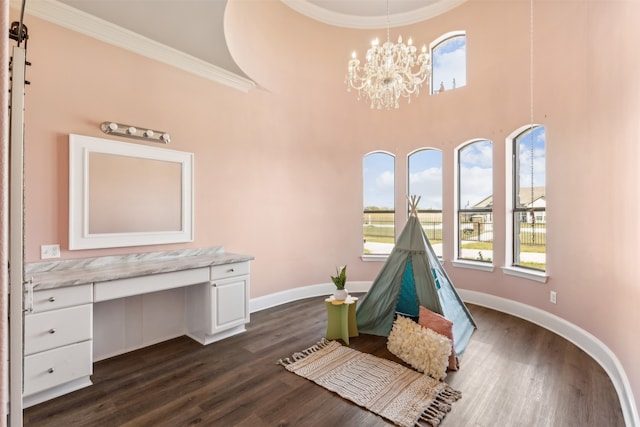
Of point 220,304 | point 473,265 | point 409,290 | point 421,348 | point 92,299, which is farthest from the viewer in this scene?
point 473,265

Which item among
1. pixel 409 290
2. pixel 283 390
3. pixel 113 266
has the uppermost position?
pixel 113 266

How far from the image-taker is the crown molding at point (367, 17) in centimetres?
443

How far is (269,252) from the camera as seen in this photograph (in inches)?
164

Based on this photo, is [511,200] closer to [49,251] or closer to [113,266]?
[113,266]

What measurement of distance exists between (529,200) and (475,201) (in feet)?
2.29

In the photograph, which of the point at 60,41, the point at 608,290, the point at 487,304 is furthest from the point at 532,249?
the point at 60,41

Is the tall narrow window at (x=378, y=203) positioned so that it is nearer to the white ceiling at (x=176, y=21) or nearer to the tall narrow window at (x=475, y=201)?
the tall narrow window at (x=475, y=201)

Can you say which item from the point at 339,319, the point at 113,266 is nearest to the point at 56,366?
the point at 113,266

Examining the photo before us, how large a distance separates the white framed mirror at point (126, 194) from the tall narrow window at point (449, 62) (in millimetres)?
3942

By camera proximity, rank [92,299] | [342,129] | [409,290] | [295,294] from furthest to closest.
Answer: [342,129]
[295,294]
[409,290]
[92,299]

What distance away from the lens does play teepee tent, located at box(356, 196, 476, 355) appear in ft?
10.2

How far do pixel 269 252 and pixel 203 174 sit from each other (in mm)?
1401

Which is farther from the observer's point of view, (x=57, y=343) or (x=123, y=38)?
(x=123, y=38)

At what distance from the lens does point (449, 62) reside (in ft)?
15.3
